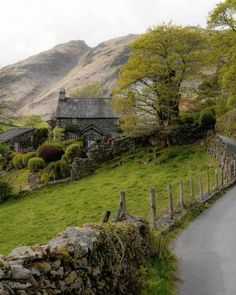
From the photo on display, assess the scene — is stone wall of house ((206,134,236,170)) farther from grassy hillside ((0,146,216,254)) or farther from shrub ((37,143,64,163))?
A: shrub ((37,143,64,163))

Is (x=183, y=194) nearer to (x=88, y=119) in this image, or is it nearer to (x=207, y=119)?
(x=207, y=119)

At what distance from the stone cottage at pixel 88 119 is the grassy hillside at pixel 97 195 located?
23382 millimetres

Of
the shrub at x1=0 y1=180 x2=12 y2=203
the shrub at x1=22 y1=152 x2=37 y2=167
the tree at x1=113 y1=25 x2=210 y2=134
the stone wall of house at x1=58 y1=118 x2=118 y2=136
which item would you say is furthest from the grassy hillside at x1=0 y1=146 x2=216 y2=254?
the stone wall of house at x1=58 y1=118 x2=118 y2=136

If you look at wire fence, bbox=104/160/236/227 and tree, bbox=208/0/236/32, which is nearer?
wire fence, bbox=104/160/236/227

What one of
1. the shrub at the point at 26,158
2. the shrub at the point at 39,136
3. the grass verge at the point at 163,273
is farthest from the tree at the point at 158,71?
the shrub at the point at 39,136

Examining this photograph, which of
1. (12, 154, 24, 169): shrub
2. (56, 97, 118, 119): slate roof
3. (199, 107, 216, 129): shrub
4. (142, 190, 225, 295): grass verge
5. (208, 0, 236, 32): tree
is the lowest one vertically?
(142, 190, 225, 295): grass verge

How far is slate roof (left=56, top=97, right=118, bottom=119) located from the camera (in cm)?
7481

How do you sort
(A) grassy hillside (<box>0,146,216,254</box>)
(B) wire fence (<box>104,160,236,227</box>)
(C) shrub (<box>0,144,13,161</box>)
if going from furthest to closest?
(C) shrub (<box>0,144,13,161</box>)
(A) grassy hillside (<box>0,146,216,254</box>)
(B) wire fence (<box>104,160,236,227</box>)

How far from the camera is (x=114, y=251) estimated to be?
11.5 meters

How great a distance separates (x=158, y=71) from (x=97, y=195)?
1662 cm

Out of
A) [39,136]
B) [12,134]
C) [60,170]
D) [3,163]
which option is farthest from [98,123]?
[60,170]

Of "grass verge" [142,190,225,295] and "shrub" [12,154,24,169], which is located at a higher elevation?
"shrub" [12,154,24,169]

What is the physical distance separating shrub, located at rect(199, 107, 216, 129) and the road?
25078 millimetres

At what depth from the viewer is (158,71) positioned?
47.0 m
